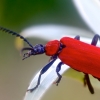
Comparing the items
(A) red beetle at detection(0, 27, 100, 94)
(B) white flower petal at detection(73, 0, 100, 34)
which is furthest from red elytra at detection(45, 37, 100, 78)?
(B) white flower petal at detection(73, 0, 100, 34)

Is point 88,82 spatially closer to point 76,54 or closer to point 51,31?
point 76,54

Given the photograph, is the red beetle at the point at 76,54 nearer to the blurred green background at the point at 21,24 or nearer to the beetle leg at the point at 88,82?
the beetle leg at the point at 88,82

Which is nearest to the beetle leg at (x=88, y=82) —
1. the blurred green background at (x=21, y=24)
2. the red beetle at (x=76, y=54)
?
the red beetle at (x=76, y=54)

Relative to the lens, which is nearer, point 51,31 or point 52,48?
point 52,48

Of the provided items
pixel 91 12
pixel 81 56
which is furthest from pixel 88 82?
pixel 91 12

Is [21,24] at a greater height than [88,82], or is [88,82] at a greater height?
[21,24]

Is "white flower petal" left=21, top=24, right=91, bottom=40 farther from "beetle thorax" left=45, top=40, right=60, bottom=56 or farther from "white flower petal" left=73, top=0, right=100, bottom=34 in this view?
"beetle thorax" left=45, top=40, right=60, bottom=56

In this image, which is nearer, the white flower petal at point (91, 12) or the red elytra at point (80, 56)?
the red elytra at point (80, 56)

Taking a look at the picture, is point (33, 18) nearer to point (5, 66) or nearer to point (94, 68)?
point (5, 66)
